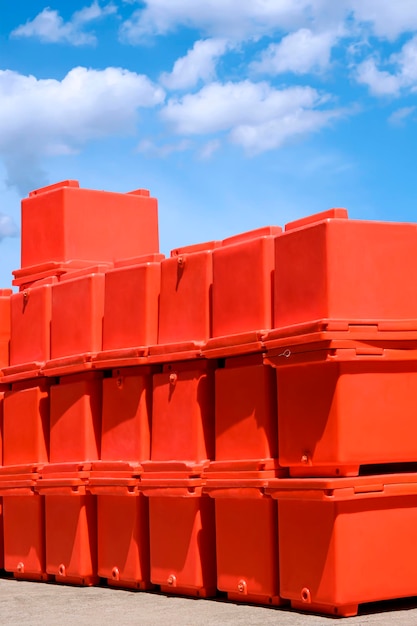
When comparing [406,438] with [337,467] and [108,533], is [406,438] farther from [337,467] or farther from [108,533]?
[108,533]

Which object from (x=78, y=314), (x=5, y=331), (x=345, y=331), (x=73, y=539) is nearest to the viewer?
(x=345, y=331)

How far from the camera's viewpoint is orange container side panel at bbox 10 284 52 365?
9484 mm

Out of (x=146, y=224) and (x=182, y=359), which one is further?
(x=146, y=224)

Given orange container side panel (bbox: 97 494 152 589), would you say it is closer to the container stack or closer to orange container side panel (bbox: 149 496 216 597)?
the container stack

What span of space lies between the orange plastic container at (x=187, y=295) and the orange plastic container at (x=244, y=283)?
126 millimetres

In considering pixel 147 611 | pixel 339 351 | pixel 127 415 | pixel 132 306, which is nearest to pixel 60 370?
pixel 127 415

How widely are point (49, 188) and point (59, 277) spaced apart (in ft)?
2.80

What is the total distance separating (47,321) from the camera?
948 cm

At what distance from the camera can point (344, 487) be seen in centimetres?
666

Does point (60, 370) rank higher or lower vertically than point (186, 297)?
lower

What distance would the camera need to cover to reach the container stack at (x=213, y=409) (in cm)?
681

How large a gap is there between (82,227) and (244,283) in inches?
109

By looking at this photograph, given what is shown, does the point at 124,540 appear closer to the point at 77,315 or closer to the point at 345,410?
the point at 77,315

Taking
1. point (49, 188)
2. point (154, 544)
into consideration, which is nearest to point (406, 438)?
point (154, 544)
